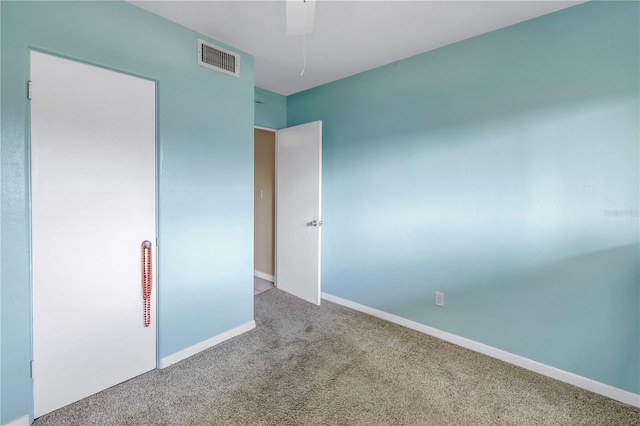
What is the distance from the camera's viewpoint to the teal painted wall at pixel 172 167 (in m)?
1.53

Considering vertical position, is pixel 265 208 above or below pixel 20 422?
above

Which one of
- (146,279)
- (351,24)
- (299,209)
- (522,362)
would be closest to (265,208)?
(299,209)

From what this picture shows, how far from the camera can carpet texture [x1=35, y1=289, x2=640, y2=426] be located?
167 centimetres

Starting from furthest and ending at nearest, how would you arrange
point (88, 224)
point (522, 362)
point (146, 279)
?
point (522, 362) < point (146, 279) < point (88, 224)

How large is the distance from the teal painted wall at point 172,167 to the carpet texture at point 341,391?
32cm

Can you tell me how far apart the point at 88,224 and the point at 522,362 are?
317 cm

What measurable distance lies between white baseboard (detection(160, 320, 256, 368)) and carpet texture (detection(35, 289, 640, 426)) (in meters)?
0.06

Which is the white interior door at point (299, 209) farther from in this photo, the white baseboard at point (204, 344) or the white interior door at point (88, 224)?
the white interior door at point (88, 224)

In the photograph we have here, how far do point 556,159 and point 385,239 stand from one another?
4.90 ft

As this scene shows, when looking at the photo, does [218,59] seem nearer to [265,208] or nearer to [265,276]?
[265,208]

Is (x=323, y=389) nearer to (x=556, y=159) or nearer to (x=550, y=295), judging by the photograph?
(x=550, y=295)

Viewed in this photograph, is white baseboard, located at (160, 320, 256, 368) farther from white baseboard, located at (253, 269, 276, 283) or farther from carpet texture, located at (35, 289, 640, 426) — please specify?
white baseboard, located at (253, 269, 276, 283)

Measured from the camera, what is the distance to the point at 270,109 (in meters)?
3.62

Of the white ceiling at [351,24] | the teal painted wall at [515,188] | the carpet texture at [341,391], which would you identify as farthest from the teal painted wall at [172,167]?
the teal painted wall at [515,188]
